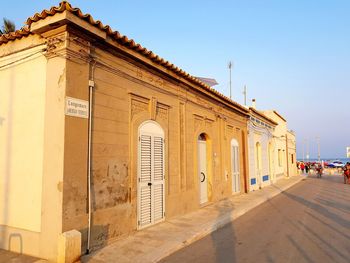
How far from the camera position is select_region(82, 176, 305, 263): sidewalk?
17.5 feet

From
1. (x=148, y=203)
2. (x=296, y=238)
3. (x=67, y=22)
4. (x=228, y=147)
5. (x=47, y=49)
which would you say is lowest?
(x=296, y=238)

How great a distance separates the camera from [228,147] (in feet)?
45.4

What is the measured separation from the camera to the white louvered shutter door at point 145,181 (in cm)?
727

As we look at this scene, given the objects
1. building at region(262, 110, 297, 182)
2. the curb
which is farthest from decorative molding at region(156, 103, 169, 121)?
building at region(262, 110, 297, 182)

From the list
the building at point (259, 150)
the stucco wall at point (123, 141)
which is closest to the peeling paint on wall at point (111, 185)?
the stucco wall at point (123, 141)

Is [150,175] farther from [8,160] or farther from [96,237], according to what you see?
[8,160]

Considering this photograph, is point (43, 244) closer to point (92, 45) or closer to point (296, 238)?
point (92, 45)

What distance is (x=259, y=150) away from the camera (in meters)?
20.0

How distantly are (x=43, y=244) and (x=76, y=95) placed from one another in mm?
2762

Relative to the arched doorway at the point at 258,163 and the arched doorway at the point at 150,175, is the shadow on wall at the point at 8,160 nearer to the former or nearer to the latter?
the arched doorway at the point at 150,175

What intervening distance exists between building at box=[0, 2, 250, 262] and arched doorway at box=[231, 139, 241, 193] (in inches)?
265

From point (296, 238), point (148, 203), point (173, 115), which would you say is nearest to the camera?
point (296, 238)

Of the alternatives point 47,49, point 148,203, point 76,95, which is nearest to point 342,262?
point 148,203

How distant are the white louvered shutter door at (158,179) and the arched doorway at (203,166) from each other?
2.83 m
